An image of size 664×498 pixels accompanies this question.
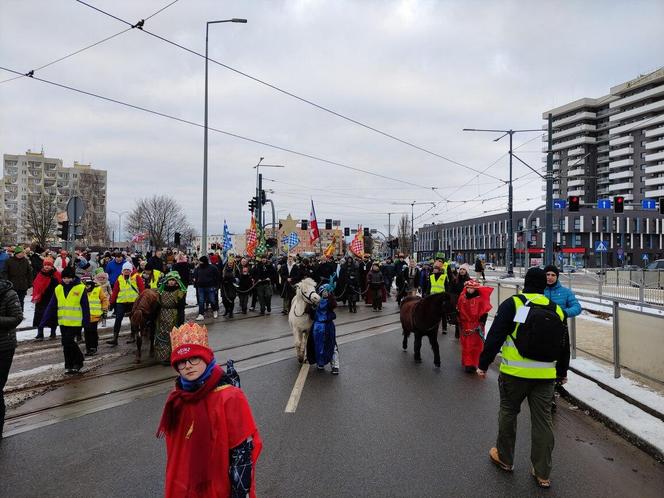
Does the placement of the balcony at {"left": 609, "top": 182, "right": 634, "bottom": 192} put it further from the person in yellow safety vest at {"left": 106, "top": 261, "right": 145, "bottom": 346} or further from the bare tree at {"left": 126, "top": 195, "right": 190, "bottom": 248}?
the person in yellow safety vest at {"left": 106, "top": 261, "right": 145, "bottom": 346}

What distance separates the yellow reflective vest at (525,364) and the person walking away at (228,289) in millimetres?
12478

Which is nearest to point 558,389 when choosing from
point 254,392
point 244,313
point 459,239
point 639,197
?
point 254,392

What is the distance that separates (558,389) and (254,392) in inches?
168

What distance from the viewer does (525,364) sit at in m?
4.46

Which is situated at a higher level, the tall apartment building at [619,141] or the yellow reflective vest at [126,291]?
the tall apartment building at [619,141]

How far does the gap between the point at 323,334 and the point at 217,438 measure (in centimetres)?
586

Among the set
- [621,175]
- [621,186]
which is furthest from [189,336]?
[621,186]

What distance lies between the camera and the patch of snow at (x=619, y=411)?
5.44 meters

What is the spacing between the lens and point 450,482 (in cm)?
440

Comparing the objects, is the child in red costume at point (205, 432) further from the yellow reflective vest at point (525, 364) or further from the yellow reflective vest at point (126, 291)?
the yellow reflective vest at point (126, 291)

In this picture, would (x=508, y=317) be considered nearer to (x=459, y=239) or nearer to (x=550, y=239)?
(x=550, y=239)

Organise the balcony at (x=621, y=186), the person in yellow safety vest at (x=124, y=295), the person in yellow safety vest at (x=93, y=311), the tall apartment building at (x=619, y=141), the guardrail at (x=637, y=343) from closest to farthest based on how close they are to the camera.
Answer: the guardrail at (x=637, y=343) < the person in yellow safety vest at (x=93, y=311) < the person in yellow safety vest at (x=124, y=295) < the tall apartment building at (x=619, y=141) < the balcony at (x=621, y=186)

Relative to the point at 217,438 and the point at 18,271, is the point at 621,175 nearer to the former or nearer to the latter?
the point at 18,271

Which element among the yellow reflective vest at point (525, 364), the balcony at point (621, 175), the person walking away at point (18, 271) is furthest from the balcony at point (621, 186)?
the yellow reflective vest at point (525, 364)
